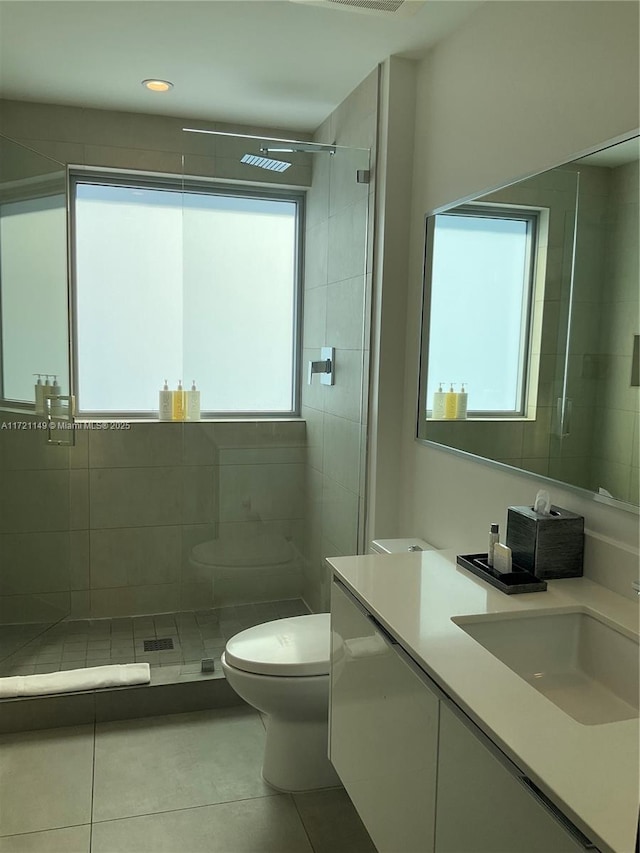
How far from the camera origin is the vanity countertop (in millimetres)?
948

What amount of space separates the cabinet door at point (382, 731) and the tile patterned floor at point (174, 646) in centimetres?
100

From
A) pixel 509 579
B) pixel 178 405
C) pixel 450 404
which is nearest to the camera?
pixel 509 579

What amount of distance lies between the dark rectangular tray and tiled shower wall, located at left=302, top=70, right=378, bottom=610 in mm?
1117

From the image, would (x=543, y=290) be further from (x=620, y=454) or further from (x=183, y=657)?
(x=183, y=657)

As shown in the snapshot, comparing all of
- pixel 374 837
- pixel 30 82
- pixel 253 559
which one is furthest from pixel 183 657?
pixel 30 82

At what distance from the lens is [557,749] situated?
3.46 ft

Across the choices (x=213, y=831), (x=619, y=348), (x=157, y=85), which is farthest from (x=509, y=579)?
(x=157, y=85)

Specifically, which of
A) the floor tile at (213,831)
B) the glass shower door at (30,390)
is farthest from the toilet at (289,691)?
the glass shower door at (30,390)

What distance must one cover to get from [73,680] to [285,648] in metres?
0.99

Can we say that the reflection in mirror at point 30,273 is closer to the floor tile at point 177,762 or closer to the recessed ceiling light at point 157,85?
the recessed ceiling light at point 157,85

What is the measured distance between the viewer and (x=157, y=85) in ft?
9.80

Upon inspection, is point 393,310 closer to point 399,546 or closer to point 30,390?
point 399,546

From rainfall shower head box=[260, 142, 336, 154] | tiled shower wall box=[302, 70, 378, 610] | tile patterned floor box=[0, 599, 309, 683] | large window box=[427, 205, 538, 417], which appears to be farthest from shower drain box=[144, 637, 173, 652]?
rainfall shower head box=[260, 142, 336, 154]

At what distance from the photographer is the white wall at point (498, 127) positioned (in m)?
1.68
